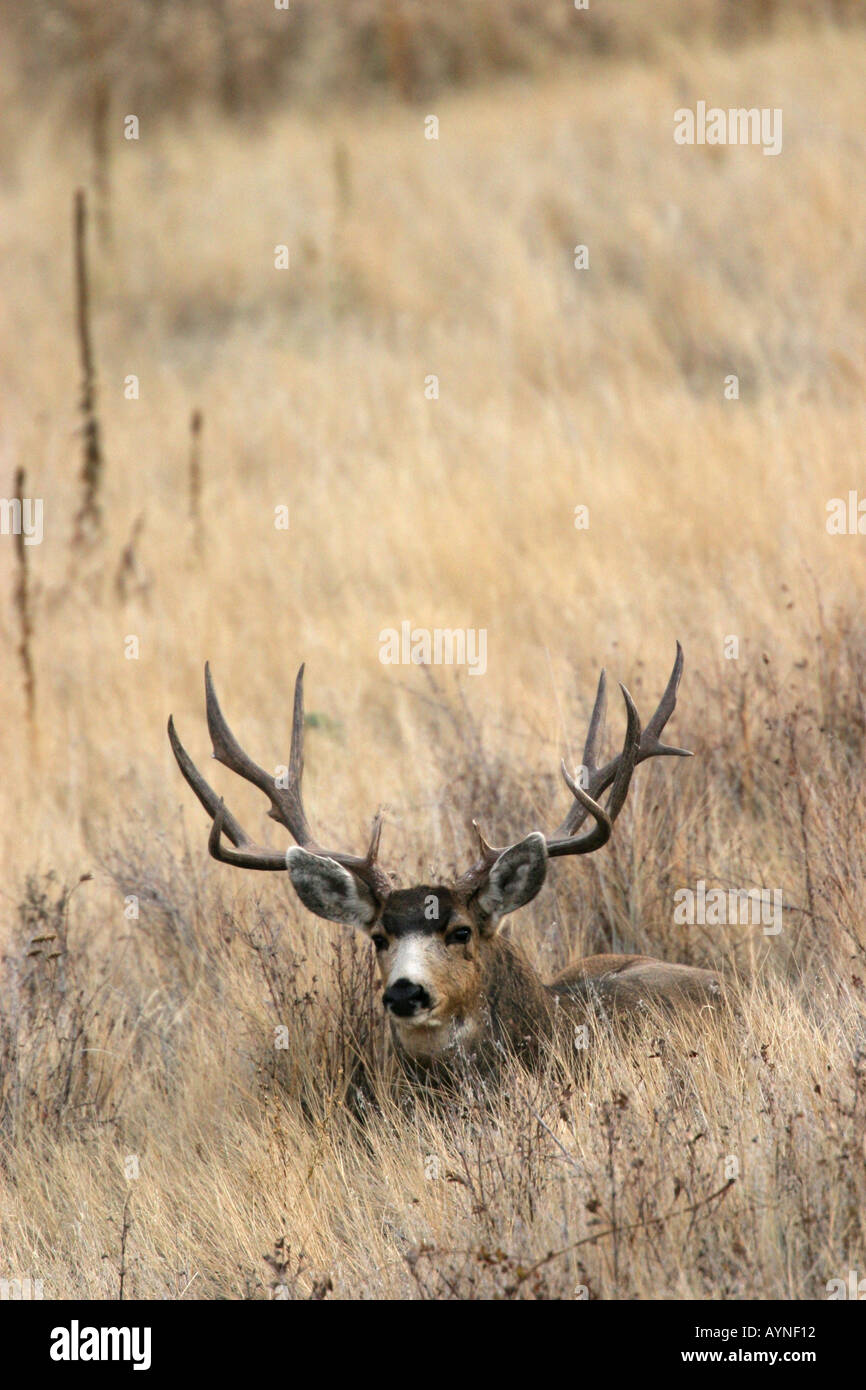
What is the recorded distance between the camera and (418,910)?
5.29 metres

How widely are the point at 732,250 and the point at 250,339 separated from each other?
4.72 metres

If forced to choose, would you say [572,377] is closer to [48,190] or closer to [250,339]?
[250,339]

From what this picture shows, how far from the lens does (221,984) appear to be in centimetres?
637

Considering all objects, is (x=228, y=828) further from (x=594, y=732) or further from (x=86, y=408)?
(x=86, y=408)

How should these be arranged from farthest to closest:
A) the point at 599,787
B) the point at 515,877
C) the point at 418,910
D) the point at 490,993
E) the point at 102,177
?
the point at 102,177 → the point at 599,787 → the point at 490,993 → the point at 515,877 → the point at 418,910

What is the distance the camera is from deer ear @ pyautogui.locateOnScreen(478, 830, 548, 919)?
5.27 m

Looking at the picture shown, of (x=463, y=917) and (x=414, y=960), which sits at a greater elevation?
(x=463, y=917)

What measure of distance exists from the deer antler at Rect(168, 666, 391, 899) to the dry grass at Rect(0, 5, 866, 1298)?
1.84 ft

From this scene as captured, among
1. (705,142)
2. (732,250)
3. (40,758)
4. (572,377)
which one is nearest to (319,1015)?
(40,758)

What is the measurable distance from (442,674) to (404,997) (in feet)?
13.5

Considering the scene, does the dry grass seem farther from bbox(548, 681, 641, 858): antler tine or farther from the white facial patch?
bbox(548, 681, 641, 858): antler tine

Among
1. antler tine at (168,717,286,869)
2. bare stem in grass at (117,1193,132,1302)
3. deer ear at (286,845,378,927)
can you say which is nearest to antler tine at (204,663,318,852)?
antler tine at (168,717,286,869)

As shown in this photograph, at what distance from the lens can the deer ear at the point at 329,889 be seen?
536cm

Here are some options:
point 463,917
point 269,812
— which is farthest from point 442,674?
point 463,917
